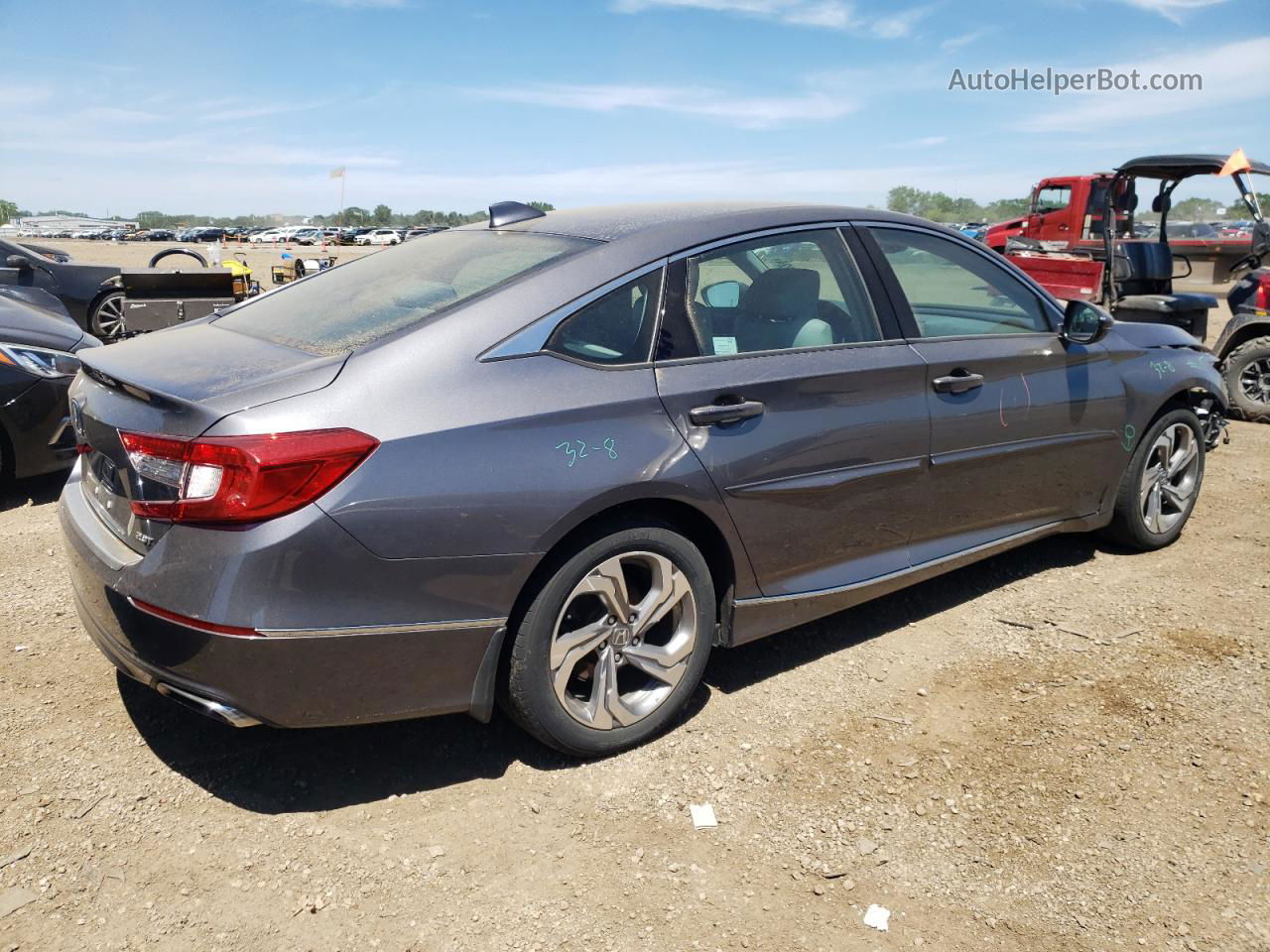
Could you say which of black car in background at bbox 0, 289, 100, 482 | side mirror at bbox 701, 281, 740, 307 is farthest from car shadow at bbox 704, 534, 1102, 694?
black car in background at bbox 0, 289, 100, 482

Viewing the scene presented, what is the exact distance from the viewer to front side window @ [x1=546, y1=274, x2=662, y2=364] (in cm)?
279

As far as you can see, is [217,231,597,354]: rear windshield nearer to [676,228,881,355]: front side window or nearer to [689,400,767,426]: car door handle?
[676,228,881,355]: front side window

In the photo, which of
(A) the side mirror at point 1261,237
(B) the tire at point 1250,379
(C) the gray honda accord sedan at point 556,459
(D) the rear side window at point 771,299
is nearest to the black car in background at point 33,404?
(C) the gray honda accord sedan at point 556,459

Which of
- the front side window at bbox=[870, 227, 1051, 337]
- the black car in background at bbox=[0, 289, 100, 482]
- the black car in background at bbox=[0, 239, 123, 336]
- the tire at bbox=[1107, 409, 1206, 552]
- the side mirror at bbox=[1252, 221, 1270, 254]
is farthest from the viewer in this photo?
the black car in background at bbox=[0, 239, 123, 336]

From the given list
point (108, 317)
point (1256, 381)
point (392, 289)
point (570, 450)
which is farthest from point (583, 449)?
point (108, 317)

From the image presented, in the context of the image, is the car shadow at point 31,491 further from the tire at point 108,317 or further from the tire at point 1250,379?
the tire at point 1250,379

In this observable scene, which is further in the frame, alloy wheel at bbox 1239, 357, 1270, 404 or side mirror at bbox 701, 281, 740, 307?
alloy wheel at bbox 1239, 357, 1270, 404

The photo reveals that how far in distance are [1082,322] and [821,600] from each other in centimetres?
179

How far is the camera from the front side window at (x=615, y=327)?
279 cm

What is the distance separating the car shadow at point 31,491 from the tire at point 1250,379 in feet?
29.0

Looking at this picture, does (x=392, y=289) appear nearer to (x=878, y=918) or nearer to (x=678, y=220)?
(x=678, y=220)

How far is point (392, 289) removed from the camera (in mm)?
3188

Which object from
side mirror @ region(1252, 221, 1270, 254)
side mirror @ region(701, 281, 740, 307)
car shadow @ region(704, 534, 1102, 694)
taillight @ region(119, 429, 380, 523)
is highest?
side mirror @ region(1252, 221, 1270, 254)

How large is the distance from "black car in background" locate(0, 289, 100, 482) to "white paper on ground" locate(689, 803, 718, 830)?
404 cm
